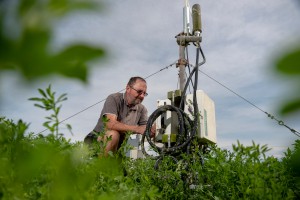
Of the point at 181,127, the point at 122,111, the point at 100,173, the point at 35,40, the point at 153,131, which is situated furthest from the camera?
the point at 153,131

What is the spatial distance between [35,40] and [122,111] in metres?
4.22

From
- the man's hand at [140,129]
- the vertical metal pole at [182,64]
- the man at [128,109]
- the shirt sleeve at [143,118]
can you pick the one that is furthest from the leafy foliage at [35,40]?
the vertical metal pole at [182,64]

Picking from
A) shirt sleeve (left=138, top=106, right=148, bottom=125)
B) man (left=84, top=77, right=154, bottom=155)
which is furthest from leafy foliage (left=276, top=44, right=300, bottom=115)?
shirt sleeve (left=138, top=106, right=148, bottom=125)

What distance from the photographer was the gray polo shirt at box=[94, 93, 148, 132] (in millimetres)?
4387

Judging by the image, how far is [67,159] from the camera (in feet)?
1.65

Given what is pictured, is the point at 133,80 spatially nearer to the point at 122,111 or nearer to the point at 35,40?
the point at 122,111

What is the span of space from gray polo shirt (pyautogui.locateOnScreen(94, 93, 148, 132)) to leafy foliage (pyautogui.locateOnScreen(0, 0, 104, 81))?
3.94 m

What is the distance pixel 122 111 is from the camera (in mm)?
4570

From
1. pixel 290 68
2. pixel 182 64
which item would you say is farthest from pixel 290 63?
pixel 182 64

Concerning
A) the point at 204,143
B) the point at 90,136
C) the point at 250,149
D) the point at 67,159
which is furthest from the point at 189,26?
the point at 67,159

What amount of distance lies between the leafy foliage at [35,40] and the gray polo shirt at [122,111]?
394 centimetres

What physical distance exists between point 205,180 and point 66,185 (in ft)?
7.87

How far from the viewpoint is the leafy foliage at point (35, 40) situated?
363 millimetres

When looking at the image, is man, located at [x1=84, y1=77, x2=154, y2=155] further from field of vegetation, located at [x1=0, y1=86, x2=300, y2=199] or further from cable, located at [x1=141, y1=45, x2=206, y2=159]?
field of vegetation, located at [x1=0, y1=86, x2=300, y2=199]
